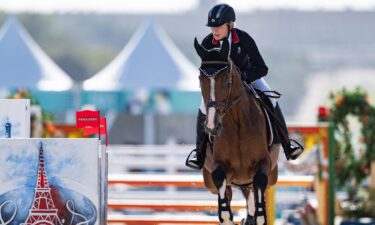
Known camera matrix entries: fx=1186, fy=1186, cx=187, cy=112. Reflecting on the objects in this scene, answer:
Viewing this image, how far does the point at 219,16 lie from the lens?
8023 mm

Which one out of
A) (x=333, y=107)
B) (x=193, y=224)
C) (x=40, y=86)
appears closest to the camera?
(x=193, y=224)

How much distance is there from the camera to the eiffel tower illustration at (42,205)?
7.84 meters

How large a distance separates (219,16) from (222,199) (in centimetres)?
124

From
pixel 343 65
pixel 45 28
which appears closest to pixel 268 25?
pixel 343 65

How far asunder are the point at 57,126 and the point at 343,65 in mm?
57593

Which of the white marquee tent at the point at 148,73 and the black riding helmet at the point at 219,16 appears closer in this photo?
the black riding helmet at the point at 219,16

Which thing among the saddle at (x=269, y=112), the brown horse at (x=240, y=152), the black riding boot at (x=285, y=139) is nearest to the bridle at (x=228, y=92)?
the brown horse at (x=240, y=152)

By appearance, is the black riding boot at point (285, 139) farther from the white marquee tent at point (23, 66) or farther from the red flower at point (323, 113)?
the white marquee tent at point (23, 66)

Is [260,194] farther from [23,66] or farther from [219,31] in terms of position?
[23,66]

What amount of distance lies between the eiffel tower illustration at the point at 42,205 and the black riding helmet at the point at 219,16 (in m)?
1.42

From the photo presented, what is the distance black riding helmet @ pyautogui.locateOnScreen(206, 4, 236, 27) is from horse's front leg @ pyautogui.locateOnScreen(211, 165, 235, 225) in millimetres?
998

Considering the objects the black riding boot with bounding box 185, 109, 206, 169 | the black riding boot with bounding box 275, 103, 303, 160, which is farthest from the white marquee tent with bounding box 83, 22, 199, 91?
the black riding boot with bounding box 185, 109, 206, 169

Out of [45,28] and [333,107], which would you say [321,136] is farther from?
[45,28]

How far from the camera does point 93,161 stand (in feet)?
25.5
